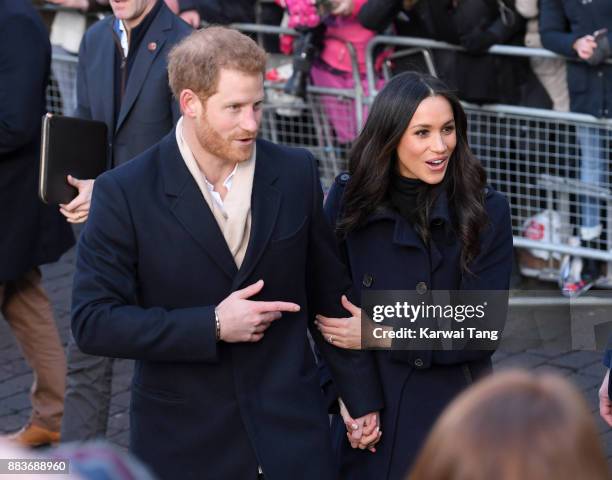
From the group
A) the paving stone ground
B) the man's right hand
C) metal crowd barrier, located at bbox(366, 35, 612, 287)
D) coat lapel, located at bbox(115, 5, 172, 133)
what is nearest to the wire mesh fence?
the paving stone ground

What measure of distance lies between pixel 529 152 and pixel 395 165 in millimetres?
3586

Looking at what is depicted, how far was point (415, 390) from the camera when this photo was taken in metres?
4.12

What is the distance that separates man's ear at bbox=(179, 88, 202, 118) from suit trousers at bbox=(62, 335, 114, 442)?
80.1 inches

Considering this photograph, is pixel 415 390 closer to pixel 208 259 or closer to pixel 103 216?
pixel 208 259

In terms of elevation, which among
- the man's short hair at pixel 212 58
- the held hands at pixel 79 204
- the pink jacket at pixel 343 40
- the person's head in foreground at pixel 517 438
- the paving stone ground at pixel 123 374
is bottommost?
the paving stone ground at pixel 123 374

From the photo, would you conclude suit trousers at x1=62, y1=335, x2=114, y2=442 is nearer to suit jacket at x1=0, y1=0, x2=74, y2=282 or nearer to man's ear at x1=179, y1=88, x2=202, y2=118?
suit jacket at x1=0, y1=0, x2=74, y2=282

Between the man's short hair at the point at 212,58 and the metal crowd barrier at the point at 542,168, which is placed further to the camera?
the metal crowd barrier at the point at 542,168

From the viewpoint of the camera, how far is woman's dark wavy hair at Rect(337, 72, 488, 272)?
4.15m

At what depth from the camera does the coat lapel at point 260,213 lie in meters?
3.74

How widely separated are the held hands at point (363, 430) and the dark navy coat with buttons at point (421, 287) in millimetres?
43

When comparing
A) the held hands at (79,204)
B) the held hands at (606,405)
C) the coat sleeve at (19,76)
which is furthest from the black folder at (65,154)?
the held hands at (606,405)

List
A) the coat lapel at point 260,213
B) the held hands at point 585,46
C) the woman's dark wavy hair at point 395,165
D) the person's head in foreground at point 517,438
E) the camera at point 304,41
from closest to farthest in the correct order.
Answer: the person's head in foreground at point 517,438
the coat lapel at point 260,213
the woman's dark wavy hair at point 395,165
the held hands at point 585,46
the camera at point 304,41

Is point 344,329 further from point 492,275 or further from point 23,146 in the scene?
point 23,146

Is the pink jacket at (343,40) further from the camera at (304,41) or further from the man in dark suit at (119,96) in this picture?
the man in dark suit at (119,96)
